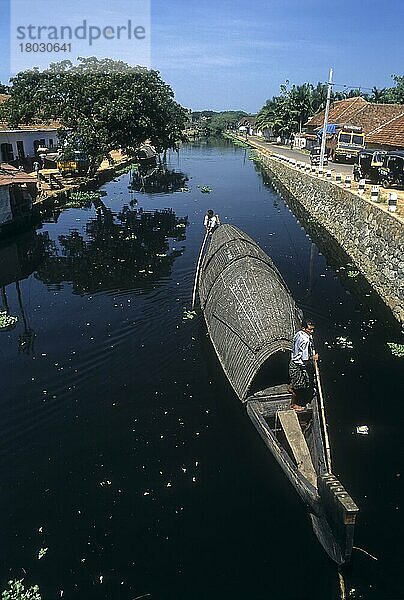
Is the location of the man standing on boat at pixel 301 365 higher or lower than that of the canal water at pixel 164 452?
higher

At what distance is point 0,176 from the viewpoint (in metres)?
27.3

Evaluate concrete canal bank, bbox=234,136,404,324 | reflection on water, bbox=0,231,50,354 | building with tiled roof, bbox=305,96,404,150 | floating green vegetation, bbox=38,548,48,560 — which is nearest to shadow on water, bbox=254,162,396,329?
concrete canal bank, bbox=234,136,404,324

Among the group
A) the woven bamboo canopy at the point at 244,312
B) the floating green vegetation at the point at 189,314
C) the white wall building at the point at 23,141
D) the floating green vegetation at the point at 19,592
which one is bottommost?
the floating green vegetation at the point at 19,592

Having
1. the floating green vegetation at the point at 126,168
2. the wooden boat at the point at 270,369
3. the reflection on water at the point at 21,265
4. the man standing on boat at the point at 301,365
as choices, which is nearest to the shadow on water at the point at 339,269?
the wooden boat at the point at 270,369

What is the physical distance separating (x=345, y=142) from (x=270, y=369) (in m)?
37.0

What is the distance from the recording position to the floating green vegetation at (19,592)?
25.8 ft

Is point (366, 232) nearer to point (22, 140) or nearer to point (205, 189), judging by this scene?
point (205, 189)

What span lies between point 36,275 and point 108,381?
11.1 metres

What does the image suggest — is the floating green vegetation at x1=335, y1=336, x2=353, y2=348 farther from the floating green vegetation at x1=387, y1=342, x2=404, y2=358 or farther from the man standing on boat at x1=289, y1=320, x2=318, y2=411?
the man standing on boat at x1=289, y1=320, x2=318, y2=411

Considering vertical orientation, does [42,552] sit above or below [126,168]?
below

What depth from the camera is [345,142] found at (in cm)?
4450

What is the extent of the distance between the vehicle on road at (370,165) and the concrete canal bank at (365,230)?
7.42ft

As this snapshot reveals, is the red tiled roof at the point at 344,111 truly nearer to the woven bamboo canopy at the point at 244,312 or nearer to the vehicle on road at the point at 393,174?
the vehicle on road at the point at 393,174

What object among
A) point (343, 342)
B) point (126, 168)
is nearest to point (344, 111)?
point (126, 168)
